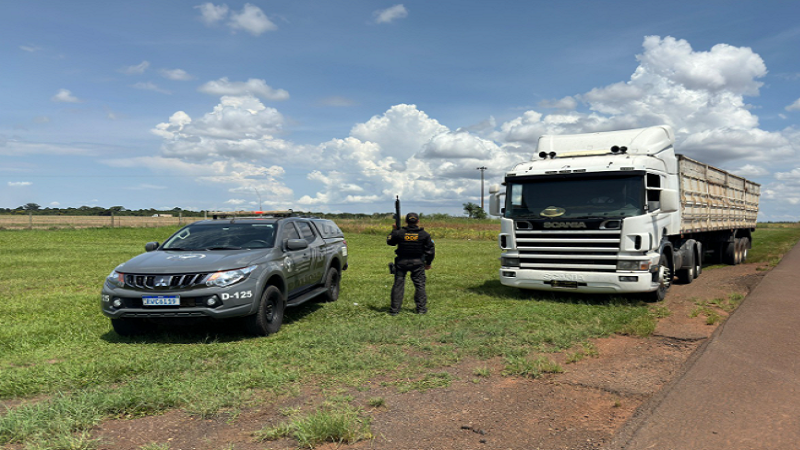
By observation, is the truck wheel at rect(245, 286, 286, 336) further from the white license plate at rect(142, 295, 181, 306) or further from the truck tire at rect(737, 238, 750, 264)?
the truck tire at rect(737, 238, 750, 264)

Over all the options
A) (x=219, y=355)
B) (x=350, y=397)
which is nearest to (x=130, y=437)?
(x=350, y=397)

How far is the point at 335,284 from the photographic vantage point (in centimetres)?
1071

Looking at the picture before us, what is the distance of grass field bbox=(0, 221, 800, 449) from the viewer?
4637 mm

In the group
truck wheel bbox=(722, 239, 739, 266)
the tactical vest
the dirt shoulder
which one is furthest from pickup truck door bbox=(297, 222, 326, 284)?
truck wheel bbox=(722, 239, 739, 266)

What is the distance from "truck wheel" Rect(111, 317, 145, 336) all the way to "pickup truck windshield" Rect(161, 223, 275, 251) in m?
1.26

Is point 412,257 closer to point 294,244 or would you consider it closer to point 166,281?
point 294,244

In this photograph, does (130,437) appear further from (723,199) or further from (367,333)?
(723,199)

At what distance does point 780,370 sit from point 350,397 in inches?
173

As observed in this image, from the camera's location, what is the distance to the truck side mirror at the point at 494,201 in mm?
10578

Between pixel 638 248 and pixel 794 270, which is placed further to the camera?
pixel 794 270

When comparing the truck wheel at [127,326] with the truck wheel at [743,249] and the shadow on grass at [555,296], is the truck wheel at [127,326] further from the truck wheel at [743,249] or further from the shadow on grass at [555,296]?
the truck wheel at [743,249]

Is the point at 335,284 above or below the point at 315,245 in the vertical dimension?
below

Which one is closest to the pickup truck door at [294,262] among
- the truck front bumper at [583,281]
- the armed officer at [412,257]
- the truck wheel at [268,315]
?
the truck wheel at [268,315]

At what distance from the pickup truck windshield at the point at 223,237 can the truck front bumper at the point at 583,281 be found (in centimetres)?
458
